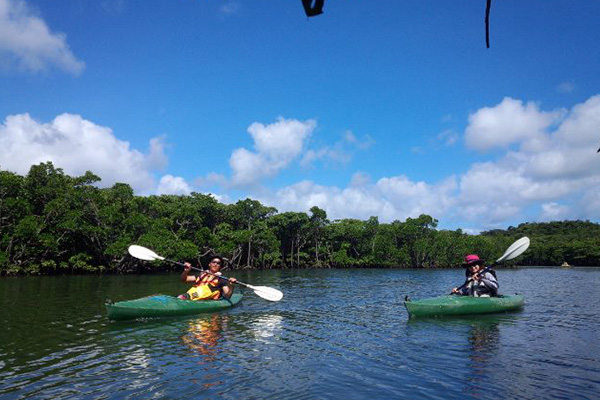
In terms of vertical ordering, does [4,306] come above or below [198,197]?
below

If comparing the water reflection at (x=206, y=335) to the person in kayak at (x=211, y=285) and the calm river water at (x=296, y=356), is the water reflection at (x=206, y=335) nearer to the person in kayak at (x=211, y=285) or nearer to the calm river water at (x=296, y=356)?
the calm river water at (x=296, y=356)

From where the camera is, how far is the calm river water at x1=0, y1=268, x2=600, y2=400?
5.62 meters

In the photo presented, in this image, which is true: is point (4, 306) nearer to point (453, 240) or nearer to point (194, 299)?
point (194, 299)

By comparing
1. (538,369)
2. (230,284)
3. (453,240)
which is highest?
(453,240)

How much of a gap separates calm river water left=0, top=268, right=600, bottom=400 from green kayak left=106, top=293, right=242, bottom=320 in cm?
21

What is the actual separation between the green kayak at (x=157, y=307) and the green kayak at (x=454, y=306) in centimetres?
511

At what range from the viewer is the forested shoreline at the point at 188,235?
30250 mm

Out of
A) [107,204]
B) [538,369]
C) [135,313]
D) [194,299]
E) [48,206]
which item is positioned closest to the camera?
[538,369]

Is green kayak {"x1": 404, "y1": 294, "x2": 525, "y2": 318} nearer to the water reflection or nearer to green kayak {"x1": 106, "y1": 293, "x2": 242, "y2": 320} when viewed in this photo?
the water reflection

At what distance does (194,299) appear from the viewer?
11883 millimetres

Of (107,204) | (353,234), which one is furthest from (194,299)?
(353,234)

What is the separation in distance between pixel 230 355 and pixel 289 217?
42.4m

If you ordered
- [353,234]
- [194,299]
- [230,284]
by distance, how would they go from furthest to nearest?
[353,234] → [230,284] → [194,299]

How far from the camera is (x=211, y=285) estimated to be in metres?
12.4
